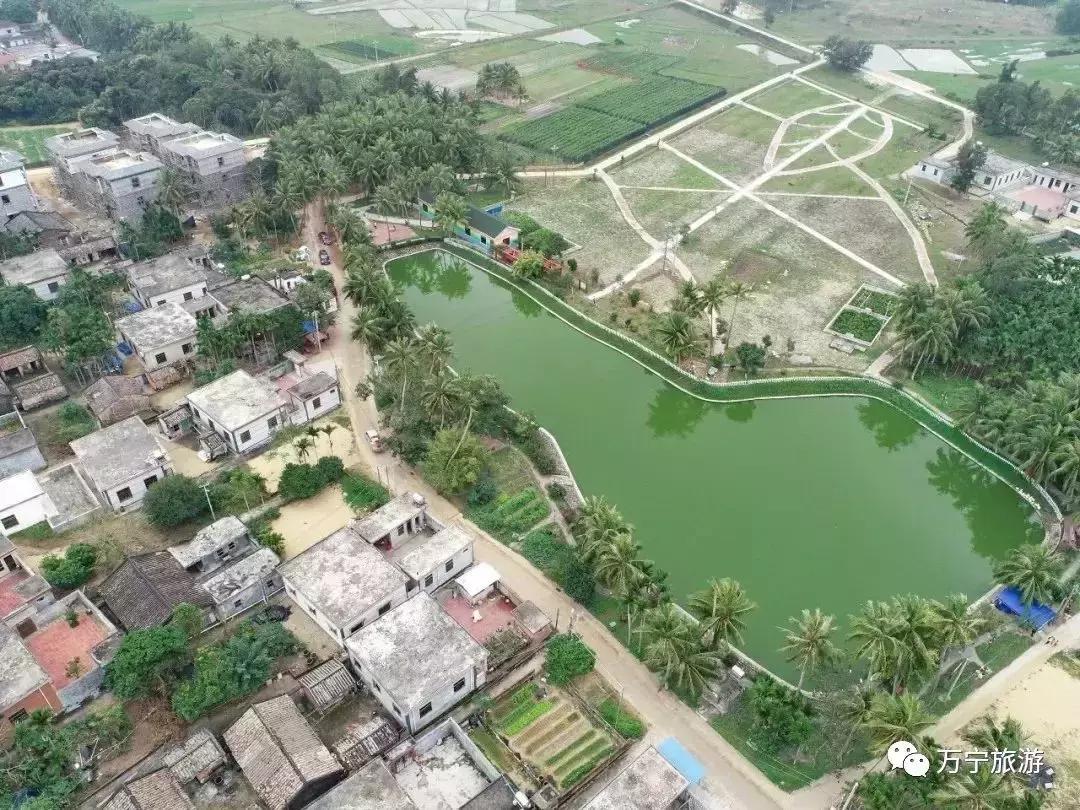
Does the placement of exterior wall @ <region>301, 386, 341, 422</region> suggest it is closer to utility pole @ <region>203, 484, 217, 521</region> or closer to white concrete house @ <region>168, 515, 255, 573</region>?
utility pole @ <region>203, 484, 217, 521</region>

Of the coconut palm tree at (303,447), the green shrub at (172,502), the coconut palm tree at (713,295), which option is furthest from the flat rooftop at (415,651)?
the coconut palm tree at (713,295)

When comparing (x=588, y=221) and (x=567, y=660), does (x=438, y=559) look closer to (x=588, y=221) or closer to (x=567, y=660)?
(x=567, y=660)

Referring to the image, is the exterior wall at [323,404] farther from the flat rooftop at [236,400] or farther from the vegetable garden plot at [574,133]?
the vegetable garden plot at [574,133]

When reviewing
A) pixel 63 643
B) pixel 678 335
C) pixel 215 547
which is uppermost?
pixel 678 335

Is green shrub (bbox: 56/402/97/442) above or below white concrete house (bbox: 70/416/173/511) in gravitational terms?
below

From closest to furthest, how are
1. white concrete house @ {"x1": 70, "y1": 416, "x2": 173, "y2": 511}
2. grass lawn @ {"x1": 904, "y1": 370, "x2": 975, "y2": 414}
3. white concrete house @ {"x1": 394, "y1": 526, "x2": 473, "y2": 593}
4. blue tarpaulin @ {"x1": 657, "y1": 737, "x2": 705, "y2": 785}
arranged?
blue tarpaulin @ {"x1": 657, "y1": 737, "x2": 705, "y2": 785}, white concrete house @ {"x1": 394, "y1": 526, "x2": 473, "y2": 593}, white concrete house @ {"x1": 70, "y1": 416, "x2": 173, "y2": 511}, grass lawn @ {"x1": 904, "y1": 370, "x2": 975, "y2": 414}

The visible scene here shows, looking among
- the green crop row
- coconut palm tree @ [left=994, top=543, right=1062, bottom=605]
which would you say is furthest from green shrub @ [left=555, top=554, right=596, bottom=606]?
the green crop row

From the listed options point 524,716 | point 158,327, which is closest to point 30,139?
point 158,327
